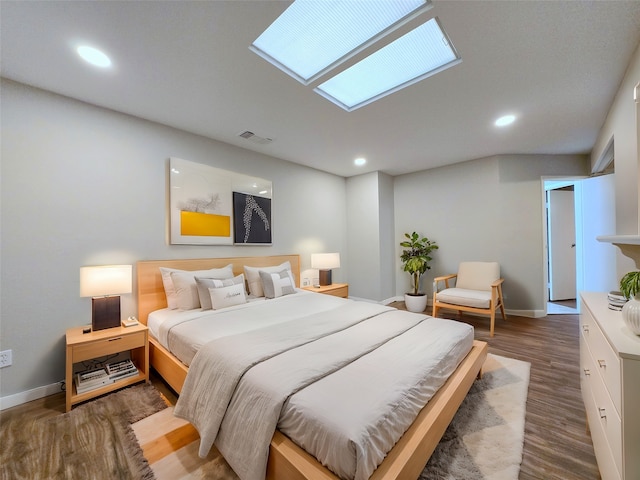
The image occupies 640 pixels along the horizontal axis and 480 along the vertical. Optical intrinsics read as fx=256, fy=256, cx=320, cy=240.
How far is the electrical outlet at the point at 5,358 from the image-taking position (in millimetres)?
1923

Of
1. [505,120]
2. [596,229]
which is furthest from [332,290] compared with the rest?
[596,229]

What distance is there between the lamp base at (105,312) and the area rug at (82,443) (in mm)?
569

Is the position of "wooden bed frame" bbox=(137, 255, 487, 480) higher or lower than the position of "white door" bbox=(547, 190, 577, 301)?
lower

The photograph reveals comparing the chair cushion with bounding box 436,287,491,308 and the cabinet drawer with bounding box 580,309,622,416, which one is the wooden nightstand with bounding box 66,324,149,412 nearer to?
the cabinet drawer with bounding box 580,309,622,416

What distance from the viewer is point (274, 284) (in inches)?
121

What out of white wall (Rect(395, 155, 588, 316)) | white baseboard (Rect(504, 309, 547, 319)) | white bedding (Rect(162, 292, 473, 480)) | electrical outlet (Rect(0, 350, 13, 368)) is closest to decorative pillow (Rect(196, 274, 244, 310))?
white bedding (Rect(162, 292, 473, 480))

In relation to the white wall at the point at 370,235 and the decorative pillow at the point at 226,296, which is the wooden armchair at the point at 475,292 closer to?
the white wall at the point at 370,235

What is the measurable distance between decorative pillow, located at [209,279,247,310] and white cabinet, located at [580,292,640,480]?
261 centimetres

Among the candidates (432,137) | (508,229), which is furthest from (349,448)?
(508,229)

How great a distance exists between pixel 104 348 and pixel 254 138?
8.48 ft

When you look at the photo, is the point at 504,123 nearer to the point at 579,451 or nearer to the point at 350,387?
the point at 579,451

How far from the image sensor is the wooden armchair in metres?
3.33

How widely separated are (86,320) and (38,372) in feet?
1.48

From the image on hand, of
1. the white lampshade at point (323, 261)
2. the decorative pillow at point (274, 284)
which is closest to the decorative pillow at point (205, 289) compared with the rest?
the decorative pillow at point (274, 284)
